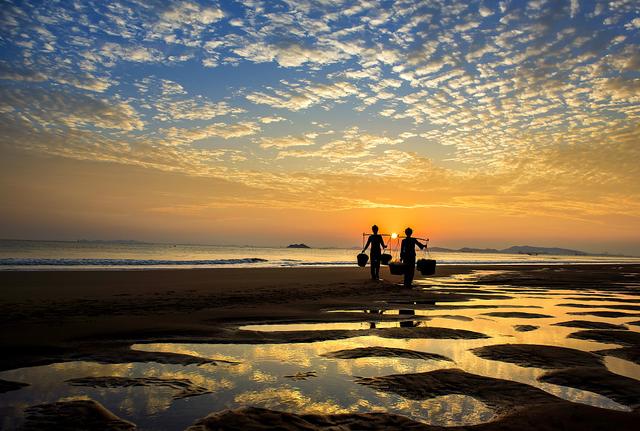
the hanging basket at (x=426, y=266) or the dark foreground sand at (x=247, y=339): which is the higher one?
the hanging basket at (x=426, y=266)

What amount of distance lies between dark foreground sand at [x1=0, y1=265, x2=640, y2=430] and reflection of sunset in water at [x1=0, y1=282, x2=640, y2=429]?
0.72 ft

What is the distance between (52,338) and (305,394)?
5.44m

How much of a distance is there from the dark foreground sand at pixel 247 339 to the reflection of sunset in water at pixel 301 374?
0.22 metres

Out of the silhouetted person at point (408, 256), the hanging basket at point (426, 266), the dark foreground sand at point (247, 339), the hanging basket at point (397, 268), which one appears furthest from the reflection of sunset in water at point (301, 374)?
the hanging basket at point (426, 266)

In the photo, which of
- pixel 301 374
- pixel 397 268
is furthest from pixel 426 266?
pixel 301 374

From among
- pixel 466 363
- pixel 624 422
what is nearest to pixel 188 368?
pixel 466 363

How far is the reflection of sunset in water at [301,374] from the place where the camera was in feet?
14.6

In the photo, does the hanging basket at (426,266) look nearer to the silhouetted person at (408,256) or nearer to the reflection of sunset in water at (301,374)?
the silhouetted person at (408,256)

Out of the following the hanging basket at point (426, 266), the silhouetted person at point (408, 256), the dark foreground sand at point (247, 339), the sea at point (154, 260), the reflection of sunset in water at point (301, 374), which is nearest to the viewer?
the dark foreground sand at point (247, 339)

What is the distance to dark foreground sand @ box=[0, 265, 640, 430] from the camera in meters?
4.20

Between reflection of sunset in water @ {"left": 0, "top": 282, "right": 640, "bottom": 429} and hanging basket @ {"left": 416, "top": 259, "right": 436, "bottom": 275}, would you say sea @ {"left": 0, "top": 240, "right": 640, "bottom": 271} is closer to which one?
hanging basket @ {"left": 416, "top": 259, "right": 436, "bottom": 275}

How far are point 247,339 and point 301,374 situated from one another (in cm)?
267

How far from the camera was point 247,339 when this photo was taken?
8219 millimetres

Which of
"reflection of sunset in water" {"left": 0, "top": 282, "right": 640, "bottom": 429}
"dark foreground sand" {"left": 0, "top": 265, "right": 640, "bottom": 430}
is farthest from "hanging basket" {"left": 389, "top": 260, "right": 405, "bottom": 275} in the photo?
"reflection of sunset in water" {"left": 0, "top": 282, "right": 640, "bottom": 429}
